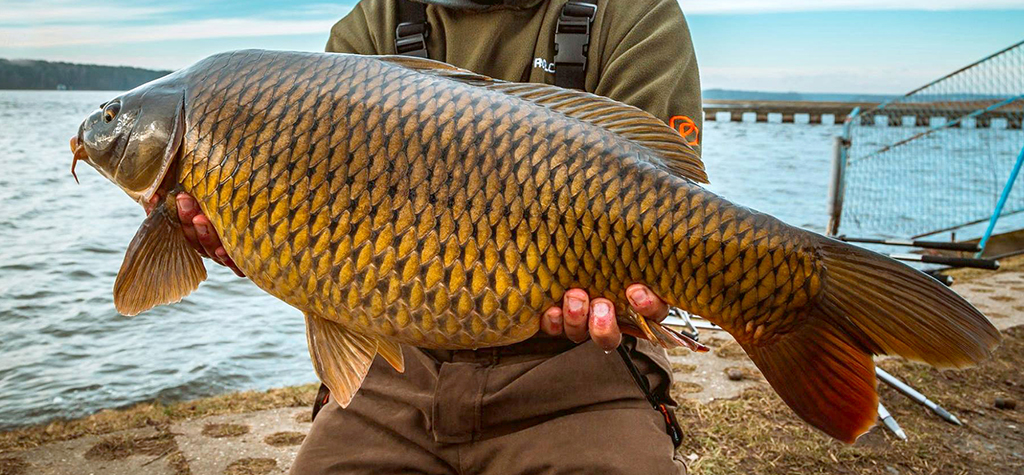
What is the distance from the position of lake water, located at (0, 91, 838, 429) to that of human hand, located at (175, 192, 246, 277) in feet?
4.00

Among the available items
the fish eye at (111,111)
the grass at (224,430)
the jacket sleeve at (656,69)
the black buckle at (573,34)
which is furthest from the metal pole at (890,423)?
the fish eye at (111,111)

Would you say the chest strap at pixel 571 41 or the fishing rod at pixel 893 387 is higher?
the chest strap at pixel 571 41

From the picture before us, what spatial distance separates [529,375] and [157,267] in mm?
995

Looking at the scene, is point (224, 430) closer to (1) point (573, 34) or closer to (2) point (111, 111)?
(2) point (111, 111)

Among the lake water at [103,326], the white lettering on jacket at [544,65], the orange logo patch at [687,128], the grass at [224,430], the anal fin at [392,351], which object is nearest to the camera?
the anal fin at [392,351]

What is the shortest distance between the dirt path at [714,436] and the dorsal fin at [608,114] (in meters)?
2.10

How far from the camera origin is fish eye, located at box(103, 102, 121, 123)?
2.06 meters

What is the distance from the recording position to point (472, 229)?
1.80 m

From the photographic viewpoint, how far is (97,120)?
6.80 feet

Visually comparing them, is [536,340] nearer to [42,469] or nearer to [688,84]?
[688,84]

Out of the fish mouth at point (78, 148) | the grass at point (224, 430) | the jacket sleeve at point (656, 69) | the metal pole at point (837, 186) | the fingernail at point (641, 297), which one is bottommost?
the grass at point (224, 430)

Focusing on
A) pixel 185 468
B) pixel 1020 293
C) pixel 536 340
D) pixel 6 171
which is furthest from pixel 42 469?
pixel 6 171

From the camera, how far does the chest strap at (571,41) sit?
99.8 inches

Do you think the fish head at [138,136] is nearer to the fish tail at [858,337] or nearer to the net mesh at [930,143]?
the fish tail at [858,337]
